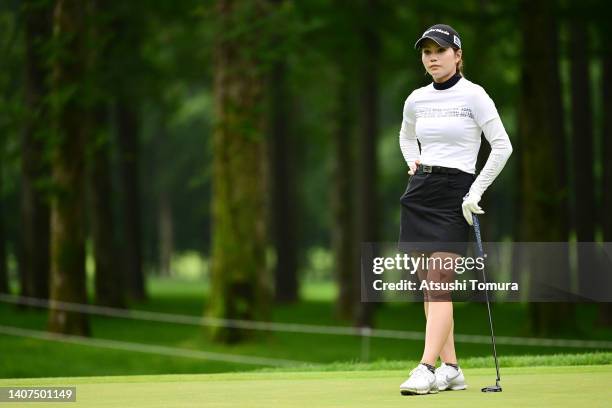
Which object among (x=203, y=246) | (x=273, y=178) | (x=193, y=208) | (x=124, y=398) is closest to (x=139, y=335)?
(x=273, y=178)

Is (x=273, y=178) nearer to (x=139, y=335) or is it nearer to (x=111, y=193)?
(x=111, y=193)

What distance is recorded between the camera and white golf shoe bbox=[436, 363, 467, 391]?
6.95m

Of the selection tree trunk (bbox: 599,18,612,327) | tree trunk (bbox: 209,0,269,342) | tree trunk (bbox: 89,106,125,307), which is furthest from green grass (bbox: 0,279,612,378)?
tree trunk (bbox: 89,106,125,307)

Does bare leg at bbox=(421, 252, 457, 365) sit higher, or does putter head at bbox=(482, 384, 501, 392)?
bare leg at bbox=(421, 252, 457, 365)

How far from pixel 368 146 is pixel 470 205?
18176mm

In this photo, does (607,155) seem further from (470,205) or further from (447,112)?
(470,205)

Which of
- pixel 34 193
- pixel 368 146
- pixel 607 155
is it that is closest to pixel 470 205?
pixel 368 146

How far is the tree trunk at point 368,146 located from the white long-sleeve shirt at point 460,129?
1687 centimetres

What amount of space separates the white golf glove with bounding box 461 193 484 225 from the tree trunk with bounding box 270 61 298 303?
1086 inches

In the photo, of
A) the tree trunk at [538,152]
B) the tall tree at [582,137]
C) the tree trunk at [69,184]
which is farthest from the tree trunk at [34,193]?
the tall tree at [582,137]

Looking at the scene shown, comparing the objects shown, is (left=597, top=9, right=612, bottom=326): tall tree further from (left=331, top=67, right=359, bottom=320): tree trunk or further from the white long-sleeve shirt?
the white long-sleeve shirt

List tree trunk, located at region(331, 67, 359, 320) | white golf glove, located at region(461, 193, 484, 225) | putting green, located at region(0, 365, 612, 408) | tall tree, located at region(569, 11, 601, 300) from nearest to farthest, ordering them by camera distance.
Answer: putting green, located at region(0, 365, 612, 408) < white golf glove, located at region(461, 193, 484, 225) < tall tree, located at region(569, 11, 601, 300) < tree trunk, located at region(331, 67, 359, 320)

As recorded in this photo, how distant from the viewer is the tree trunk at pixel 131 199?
34.1m

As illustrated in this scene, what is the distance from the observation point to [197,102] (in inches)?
1842
